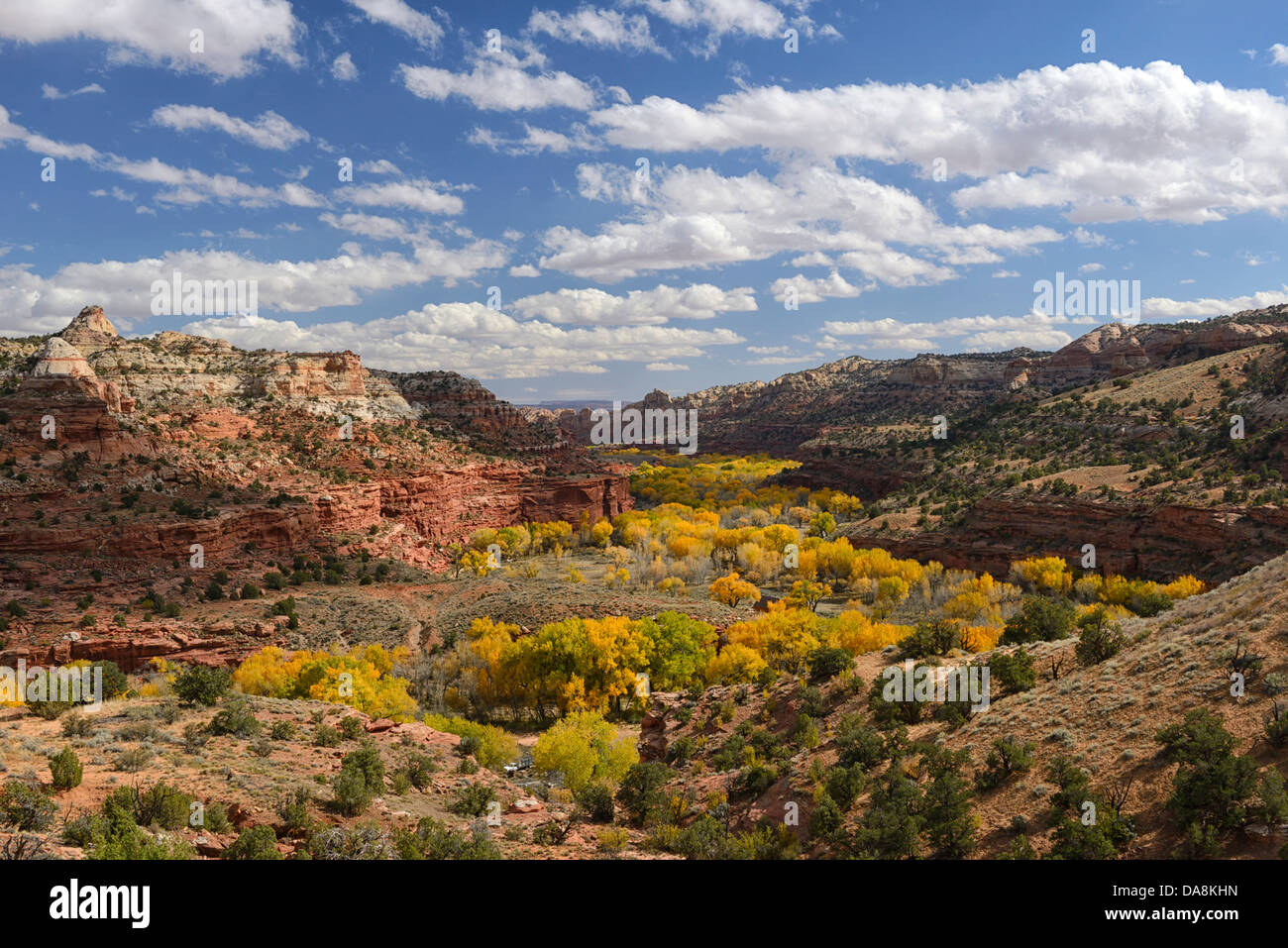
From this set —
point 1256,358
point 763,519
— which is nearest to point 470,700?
point 763,519

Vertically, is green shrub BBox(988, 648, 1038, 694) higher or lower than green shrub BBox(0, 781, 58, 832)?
lower

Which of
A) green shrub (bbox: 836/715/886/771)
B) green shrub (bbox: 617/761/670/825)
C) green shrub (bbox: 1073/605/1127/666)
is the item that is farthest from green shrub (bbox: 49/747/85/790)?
green shrub (bbox: 1073/605/1127/666)

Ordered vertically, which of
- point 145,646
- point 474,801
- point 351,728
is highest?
point 351,728

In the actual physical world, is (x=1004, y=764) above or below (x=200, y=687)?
below

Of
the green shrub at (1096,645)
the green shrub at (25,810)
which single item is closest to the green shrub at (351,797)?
the green shrub at (25,810)

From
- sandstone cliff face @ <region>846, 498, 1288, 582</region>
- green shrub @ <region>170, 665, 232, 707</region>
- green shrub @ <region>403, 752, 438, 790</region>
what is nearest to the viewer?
green shrub @ <region>403, 752, 438, 790</region>

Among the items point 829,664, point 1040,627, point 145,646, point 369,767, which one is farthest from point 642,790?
point 145,646

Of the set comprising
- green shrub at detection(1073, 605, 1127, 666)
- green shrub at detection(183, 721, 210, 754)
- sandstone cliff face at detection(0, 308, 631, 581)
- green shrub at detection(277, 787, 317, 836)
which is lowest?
green shrub at detection(277, 787, 317, 836)

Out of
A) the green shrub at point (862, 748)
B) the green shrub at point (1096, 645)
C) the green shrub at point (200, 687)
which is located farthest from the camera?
the green shrub at point (200, 687)

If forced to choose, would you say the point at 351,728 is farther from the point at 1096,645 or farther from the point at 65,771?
the point at 1096,645

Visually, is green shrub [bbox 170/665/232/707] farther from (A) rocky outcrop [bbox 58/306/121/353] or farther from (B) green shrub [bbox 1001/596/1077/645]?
(A) rocky outcrop [bbox 58/306/121/353]

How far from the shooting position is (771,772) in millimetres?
16406

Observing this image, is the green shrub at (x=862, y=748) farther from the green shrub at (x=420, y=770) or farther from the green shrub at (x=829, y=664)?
the green shrub at (x=420, y=770)
